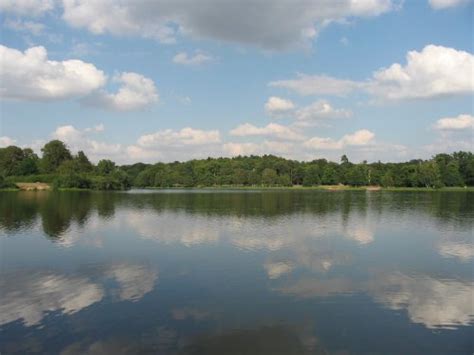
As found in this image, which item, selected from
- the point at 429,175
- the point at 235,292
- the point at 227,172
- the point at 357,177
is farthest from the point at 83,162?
the point at 235,292

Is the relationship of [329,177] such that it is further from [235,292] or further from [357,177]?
[235,292]

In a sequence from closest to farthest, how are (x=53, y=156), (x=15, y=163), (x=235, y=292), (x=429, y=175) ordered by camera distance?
1. (x=235, y=292)
2. (x=429, y=175)
3. (x=53, y=156)
4. (x=15, y=163)

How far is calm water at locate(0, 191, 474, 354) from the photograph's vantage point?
11430 mm

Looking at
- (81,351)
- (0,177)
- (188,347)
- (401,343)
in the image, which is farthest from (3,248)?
(0,177)

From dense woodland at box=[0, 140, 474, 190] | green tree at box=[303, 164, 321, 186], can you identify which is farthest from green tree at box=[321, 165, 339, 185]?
green tree at box=[303, 164, 321, 186]

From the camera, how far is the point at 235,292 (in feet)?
52.1

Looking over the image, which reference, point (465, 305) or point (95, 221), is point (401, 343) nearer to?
point (465, 305)

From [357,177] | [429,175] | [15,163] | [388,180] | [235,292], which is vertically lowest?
[235,292]

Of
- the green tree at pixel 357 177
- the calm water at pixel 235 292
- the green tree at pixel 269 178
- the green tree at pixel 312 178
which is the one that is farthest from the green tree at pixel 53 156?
the calm water at pixel 235 292

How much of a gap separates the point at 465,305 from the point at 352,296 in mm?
4096

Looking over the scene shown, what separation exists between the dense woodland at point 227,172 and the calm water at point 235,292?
356ft

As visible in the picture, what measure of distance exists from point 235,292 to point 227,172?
163 meters

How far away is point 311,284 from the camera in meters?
17.1

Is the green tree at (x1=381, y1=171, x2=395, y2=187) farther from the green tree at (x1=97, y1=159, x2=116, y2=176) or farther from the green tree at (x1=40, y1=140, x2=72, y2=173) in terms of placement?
the green tree at (x1=40, y1=140, x2=72, y2=173)
